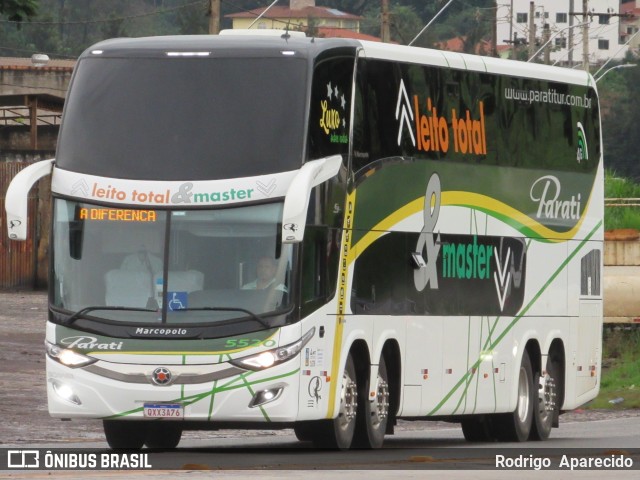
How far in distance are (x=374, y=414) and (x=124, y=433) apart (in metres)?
2.39

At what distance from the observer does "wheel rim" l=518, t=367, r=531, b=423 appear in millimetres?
21844

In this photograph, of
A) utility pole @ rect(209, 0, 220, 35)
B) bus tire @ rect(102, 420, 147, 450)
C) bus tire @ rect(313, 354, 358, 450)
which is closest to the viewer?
bus tire @ rect(313, 354, 358, 450)

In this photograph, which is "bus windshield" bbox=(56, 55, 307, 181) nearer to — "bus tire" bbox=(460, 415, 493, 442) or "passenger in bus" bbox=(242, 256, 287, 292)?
"passenger in bus" bbox=(242, 256, 287, 292)

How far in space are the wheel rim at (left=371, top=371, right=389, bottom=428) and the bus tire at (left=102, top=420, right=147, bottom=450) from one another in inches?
85.5

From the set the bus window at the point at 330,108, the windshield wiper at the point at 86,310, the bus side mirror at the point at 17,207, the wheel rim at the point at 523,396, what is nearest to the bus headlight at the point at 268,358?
the windshield wiper at the point at 86,310

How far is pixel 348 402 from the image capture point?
17.7 metres

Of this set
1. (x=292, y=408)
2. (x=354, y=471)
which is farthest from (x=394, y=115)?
(x=354, y=471)

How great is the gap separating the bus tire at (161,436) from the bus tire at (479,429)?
14.9 feet

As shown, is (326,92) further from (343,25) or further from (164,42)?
(343,25)

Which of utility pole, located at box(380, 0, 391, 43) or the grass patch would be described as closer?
the grass patch

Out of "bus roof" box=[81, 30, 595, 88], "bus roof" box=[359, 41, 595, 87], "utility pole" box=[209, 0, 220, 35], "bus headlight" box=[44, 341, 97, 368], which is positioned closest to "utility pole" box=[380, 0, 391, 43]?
"utility pole" box=[209, 0, 220, 35]

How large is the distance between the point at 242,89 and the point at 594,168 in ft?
24.9

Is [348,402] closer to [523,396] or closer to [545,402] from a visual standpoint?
[523,396]

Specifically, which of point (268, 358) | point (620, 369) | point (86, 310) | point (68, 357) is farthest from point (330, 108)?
point (620, 369)
